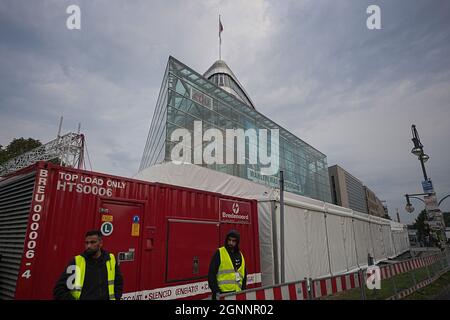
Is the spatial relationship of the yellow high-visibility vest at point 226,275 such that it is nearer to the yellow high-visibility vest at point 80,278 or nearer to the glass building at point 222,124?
the yellow high-visibility vest at point 80,278

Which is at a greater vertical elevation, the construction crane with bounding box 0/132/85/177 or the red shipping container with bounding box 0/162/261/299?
the construction crane with bounding box 0/132/85/177

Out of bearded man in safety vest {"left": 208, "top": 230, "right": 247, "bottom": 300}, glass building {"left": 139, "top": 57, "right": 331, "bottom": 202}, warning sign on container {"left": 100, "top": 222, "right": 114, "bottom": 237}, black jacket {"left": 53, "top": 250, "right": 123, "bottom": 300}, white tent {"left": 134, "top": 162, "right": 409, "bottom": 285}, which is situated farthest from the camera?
glass building {"left": 139, "top": 57, "right": 331, "bottom": 202}

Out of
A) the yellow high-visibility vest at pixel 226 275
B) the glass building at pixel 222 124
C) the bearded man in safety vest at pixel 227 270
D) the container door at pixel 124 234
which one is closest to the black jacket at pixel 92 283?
the bearded man in safety vest at pixel 227 270

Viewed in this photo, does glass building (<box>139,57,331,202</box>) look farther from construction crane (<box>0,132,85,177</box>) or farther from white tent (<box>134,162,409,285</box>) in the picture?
white tent (<box>134,162,409,285</box>)

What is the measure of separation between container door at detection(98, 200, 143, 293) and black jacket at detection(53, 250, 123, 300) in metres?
1.59

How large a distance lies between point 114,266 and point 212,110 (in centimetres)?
2315

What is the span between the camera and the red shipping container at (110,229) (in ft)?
13.2

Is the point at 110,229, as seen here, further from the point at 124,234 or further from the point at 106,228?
the point at 124,234

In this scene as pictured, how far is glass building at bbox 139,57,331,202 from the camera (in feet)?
71.2

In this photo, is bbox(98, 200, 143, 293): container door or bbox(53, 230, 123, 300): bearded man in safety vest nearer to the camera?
bbox(53, 230, 123, 300): bearded man in safety vest

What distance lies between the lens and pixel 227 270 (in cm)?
402

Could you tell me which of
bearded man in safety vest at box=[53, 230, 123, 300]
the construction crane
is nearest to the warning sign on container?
bearded man in safety vest at box=[53, 230, 123, 300]
